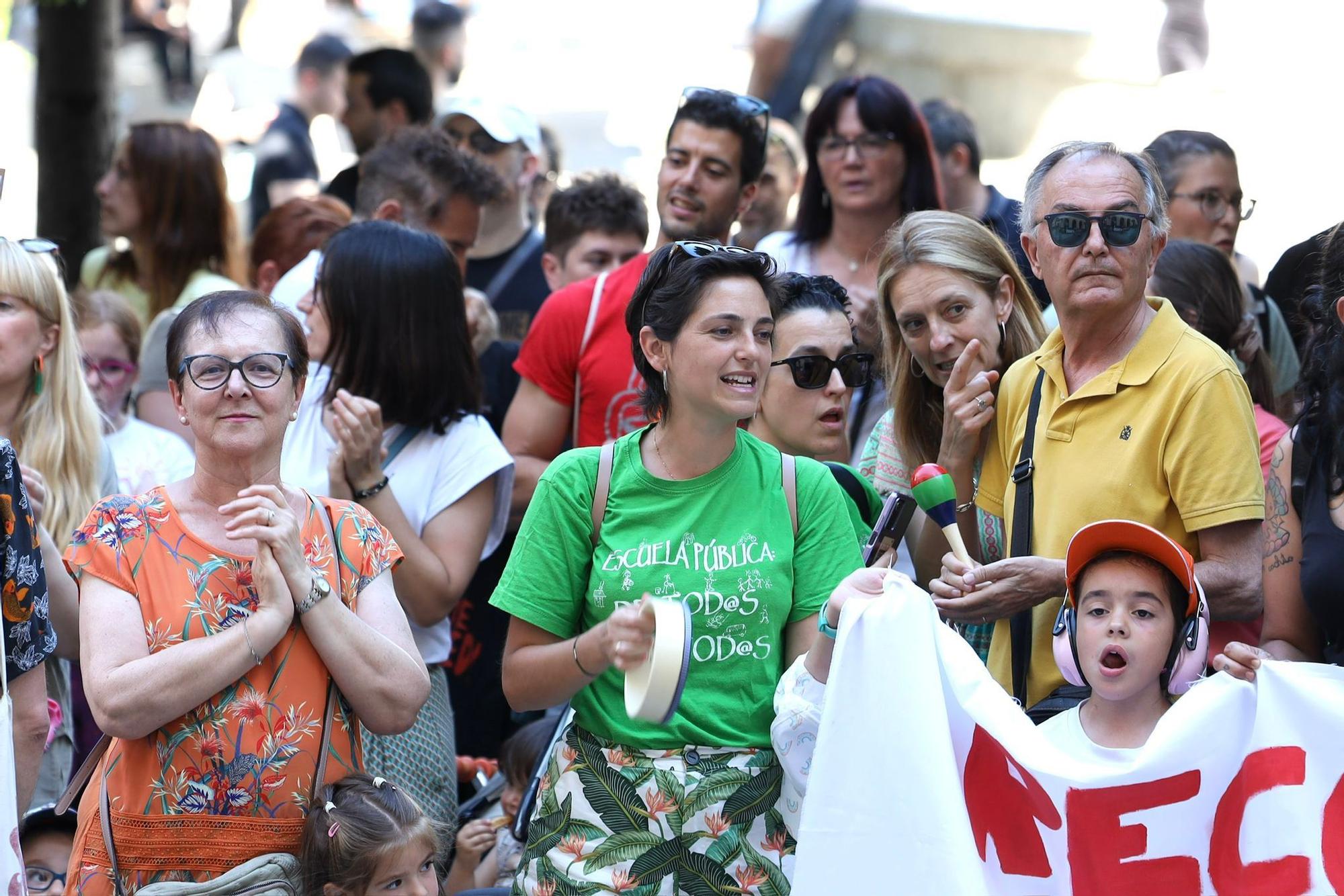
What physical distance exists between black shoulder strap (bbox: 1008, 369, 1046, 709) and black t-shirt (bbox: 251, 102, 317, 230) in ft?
21.5

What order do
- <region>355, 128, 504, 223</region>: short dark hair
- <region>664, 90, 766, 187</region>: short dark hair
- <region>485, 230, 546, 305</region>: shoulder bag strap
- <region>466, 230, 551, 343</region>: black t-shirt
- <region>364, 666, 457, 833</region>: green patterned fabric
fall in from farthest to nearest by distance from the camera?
<region>485, 230, 546, 305</region>: shoulder bag strap → <region>466, 230, 551, 343</region>: black t-shirt → <region>355, 128, 504, 223</region>: short dark hair → <region>664, 90, 766, 187</region>: short dark hair → <region>364, 666, 457, 833</region>: green patterned fabric

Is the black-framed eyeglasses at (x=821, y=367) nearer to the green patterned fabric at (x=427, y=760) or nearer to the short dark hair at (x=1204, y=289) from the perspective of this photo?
the short dark hair at (x=1204, y=289)

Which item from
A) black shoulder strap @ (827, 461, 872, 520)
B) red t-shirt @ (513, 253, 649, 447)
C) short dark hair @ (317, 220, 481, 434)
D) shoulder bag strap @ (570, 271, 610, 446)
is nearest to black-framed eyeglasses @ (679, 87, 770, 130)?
red t-shirt @ (513, 253, 649, 447)

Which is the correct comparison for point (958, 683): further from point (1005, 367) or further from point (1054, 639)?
point (1005, 367)

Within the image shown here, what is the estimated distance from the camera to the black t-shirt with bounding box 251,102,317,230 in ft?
31.0

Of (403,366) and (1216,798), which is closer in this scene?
(1216,798)

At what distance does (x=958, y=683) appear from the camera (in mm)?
3359

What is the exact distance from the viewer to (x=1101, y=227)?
12.3 feet

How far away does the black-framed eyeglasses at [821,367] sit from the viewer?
435cm

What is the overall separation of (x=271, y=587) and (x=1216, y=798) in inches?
77.0

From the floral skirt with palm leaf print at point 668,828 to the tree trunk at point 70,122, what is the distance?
5.77 meters

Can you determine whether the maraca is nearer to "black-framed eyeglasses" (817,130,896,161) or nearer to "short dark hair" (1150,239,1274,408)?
"short dark hair" (1150,239,1274,408)

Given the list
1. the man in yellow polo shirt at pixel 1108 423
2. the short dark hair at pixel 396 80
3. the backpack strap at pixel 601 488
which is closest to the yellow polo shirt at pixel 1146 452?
the man in yellow polo shirt at pixel 1108 423

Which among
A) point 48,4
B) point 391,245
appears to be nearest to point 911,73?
point 48,4
